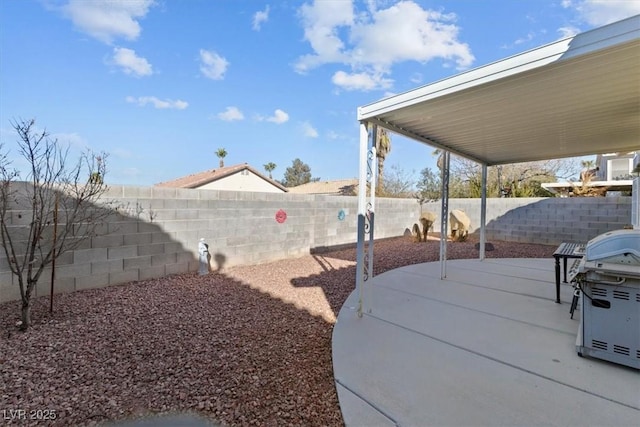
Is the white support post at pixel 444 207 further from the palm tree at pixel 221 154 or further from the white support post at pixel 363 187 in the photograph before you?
the palm tree at pixel 221 154

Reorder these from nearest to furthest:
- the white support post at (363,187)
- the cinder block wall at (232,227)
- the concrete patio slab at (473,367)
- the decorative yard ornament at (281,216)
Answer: the concrete patio slab at (473,367) → the white support post at (363,187) → the cinder block wall at (232,227) → the decorative yard ornament at (281,216)

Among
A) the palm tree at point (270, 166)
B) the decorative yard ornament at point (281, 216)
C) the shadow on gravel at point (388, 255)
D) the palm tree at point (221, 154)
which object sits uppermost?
the palm tree at point (270, 166)

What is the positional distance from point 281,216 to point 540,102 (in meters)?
5.48

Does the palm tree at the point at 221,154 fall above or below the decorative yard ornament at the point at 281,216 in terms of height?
above

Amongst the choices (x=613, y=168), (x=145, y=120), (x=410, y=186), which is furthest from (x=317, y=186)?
(x=613, y=168)

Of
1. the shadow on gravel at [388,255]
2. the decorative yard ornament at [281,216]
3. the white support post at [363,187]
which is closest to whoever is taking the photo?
the white support post at [363,187]

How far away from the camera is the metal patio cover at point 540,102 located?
2244 mm

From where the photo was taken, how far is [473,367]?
2.54 metres

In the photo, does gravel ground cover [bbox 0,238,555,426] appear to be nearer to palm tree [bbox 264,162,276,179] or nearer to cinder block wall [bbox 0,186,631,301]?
cinder block wall [bbox 0,186,631,301]

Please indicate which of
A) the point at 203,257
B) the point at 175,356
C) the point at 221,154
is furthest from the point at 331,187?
the point at 175,356

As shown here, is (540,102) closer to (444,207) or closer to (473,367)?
(444,207)

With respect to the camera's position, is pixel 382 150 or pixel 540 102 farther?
pixel 382 150

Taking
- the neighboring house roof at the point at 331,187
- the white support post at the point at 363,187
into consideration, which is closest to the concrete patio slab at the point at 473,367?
the white support post at the point at 363,187

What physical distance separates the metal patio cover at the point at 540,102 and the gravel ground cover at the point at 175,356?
2810 mm
